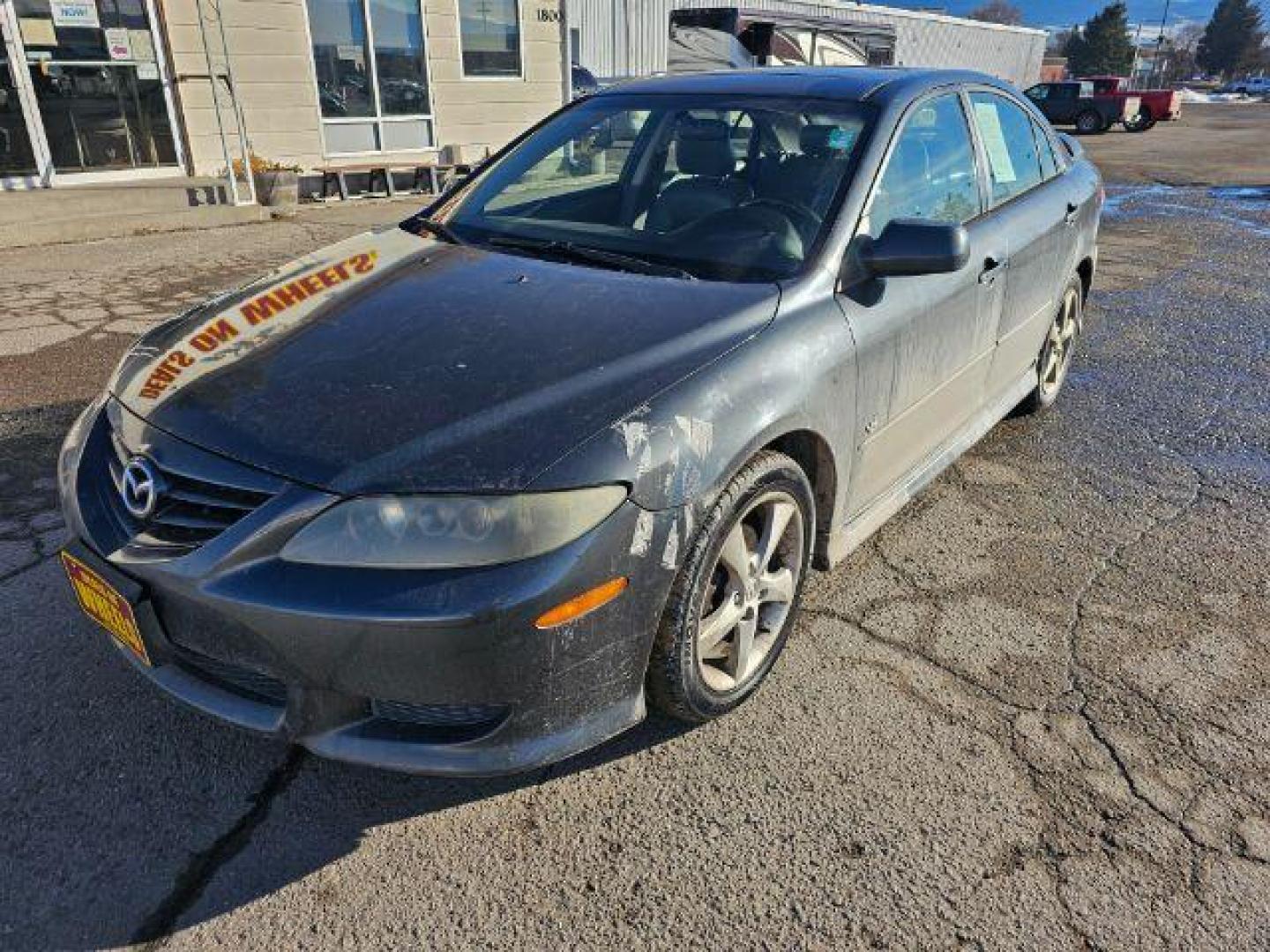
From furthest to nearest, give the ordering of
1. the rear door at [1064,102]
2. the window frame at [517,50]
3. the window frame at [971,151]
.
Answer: the rear door at [1064,102] → the window frame at [517,50] → the window frame at [971,151]

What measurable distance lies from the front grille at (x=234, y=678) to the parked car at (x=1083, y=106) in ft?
109

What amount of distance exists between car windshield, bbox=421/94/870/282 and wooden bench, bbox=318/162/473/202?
811cm

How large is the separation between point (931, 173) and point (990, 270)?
458mm

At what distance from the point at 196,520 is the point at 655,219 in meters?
1.77

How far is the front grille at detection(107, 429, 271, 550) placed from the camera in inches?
76.5

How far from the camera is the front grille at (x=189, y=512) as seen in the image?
1942 millimetres

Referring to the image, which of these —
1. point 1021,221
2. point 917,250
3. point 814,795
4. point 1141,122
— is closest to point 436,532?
point 814,795

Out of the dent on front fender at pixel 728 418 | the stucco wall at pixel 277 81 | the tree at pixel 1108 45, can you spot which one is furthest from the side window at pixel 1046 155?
the tree at pixel 1108 45

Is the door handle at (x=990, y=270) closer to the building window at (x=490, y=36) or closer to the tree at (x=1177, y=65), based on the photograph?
the building window at (x=490, y=36)

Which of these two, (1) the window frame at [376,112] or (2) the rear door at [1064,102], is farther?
(2) the rear door at [1064,102]

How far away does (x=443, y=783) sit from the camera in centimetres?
230

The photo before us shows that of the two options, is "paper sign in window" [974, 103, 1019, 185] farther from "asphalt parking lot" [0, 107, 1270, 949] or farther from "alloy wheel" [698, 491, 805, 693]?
"alloy wheel" [698, 491, 805, 693]

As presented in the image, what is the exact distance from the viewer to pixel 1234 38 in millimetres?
84188

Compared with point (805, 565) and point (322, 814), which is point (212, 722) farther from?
point (805, 565)
